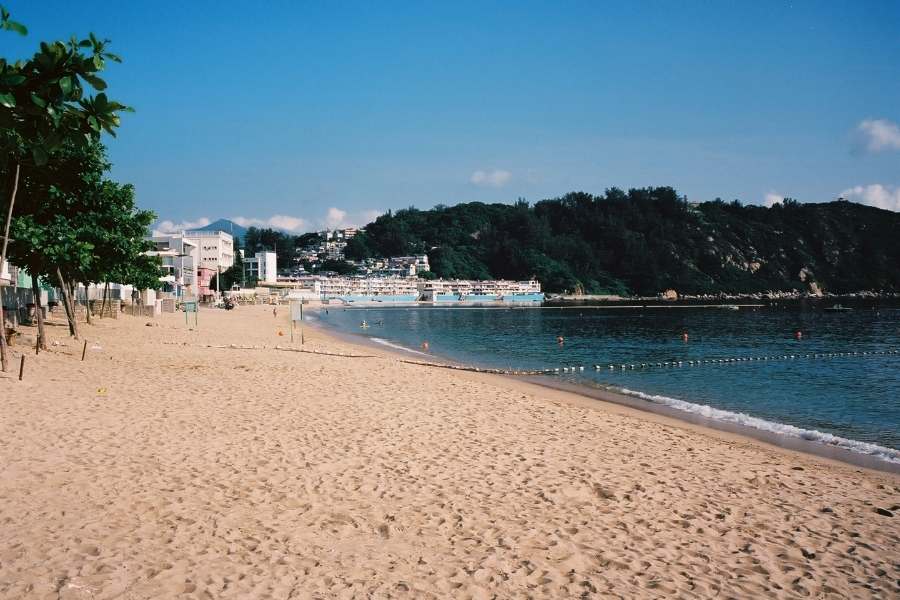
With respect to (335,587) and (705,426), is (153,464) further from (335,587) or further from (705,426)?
(705,426)

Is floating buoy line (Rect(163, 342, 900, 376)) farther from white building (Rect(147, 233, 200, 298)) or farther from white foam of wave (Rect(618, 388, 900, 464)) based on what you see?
white building (Rect(147, 233, 200, 298))

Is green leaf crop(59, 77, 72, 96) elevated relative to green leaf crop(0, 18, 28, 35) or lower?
lower

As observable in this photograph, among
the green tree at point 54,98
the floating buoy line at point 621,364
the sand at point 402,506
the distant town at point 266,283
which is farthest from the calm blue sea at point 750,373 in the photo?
the distant town at point 266,283

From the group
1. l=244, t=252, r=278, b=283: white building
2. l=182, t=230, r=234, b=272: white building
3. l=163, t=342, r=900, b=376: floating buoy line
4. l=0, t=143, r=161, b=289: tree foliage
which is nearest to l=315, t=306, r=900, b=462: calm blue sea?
l=163, t=342, r=900, b=376: floating buoy line

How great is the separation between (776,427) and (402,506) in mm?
11220

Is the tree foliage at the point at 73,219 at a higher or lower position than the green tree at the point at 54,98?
higher

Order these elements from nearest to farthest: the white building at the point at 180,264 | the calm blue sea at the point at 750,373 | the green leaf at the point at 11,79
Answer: the green leaf at the point at 11,79
the calm blue sea at the point at 750,373
the white building at the point at 180,264

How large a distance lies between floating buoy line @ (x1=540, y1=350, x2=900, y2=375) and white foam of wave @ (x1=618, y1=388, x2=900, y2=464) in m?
6.84

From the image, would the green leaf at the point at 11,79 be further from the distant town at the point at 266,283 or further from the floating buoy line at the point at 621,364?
the distant town at the point at 266,283

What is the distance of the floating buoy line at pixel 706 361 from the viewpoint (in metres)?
26.0

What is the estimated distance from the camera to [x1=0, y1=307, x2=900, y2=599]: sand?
4988 mm

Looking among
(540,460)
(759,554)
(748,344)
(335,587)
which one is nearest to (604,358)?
(748,344)

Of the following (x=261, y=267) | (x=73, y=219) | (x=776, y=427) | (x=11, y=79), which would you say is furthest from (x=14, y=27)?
(x=261, y=267)

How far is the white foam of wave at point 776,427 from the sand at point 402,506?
5.79 ft
